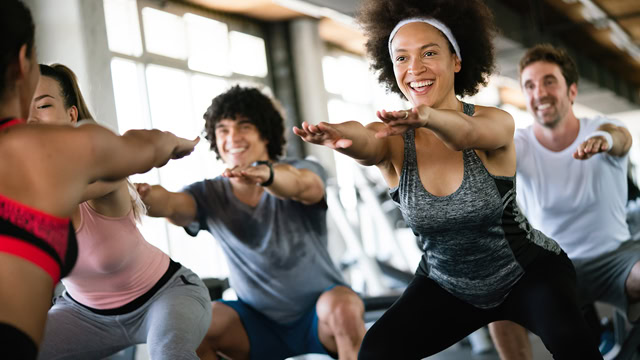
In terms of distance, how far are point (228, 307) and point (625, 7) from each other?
6.71 metres

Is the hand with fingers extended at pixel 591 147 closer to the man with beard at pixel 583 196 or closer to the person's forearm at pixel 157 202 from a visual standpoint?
the man with beard at pixel 583 196

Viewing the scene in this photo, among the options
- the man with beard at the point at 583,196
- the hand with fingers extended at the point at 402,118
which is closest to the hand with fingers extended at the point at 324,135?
the hand with fingers extended at the point at 402,118

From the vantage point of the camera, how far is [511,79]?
9297 mm

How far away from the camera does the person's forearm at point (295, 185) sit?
8.65 ft

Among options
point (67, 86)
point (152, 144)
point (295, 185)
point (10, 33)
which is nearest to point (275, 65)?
point (295, 185)

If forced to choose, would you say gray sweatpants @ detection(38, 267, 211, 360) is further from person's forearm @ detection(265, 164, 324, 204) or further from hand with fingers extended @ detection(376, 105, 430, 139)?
hand with fingers extended @ detection(376, 105, 430, 139)

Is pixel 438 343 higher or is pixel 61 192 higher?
pixel 61 192

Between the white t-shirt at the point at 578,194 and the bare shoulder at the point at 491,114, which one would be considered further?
the white t-shirt at the point at 578,194

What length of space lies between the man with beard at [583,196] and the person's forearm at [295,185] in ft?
2.95

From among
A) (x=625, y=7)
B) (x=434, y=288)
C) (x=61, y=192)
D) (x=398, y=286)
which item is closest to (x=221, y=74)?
(x=398, y=286)

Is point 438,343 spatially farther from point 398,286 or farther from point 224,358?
point 398,286

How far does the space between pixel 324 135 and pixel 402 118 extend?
9.4 inches

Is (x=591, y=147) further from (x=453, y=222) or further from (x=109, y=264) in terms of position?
(x=109, y=264)

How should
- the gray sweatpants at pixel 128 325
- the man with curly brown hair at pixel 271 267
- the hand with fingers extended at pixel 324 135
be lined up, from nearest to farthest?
the hand with fingers extended at pixel 324 135 < the gray sweatpants at pixel 128 325 < the man with curly brown hair at pixel 271 267
